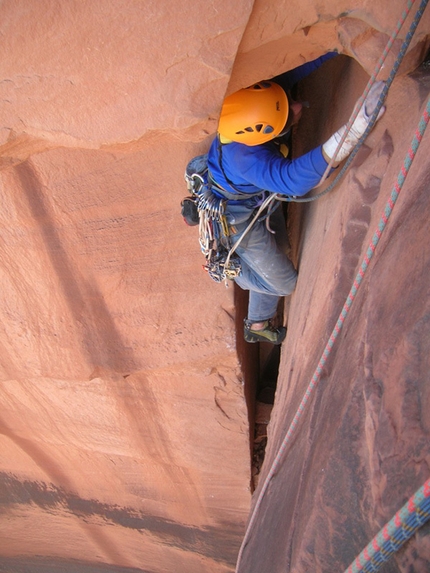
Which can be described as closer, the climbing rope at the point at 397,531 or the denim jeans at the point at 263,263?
the climbing rope at the point at 397,531

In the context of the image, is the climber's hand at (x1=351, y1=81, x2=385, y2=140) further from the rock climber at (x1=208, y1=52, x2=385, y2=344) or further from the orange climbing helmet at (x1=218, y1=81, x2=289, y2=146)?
the orange climbing helmet at (x1=218, y1=81, x2=289, y2=146)

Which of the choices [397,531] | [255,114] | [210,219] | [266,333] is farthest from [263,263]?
[397,531]

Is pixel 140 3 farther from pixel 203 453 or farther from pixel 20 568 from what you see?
pixel 20 568

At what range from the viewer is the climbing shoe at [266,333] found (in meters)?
2.34

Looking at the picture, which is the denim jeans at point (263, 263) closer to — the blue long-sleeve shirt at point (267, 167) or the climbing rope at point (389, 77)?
the blue long-sleeve shirt at point (267, 167)

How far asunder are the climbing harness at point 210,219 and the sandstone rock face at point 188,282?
0.12m

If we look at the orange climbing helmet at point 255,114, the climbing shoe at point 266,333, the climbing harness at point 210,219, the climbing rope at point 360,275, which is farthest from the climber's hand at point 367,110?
the climbing shoe at point 266,333

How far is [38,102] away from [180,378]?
65.8 inches

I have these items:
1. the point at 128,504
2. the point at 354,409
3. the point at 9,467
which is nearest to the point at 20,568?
the point at 9,467

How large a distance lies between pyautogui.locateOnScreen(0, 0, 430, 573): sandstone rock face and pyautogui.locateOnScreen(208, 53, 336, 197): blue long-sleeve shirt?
137 millimetres

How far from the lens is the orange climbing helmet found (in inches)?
58.3

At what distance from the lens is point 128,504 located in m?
3.84

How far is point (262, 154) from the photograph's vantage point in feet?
5.16

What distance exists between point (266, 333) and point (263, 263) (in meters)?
0.47
